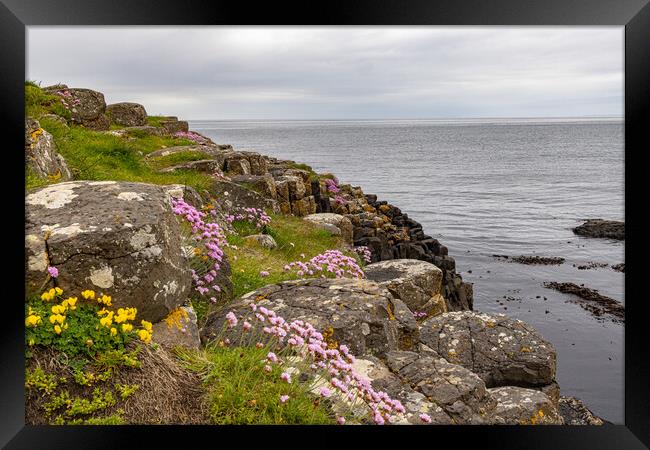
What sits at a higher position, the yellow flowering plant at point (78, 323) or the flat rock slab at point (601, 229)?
the yellow flowering plant at point (78, 323)

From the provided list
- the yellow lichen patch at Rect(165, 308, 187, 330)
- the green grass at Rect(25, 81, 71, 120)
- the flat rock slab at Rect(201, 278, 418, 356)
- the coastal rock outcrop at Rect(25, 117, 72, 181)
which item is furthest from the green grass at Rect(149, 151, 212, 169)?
the yellow lichen patch at Rect(165, 308, 187, 330)

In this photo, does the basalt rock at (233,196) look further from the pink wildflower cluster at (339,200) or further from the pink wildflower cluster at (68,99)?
the pink wildflower cluster at (339,200)

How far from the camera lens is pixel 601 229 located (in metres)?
39.7

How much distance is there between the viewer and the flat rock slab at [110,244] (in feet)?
15.8

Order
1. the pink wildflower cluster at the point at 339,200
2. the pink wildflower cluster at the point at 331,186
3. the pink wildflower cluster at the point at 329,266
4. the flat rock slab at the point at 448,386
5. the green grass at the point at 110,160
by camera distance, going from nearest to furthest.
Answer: the flat rock slab at the point at 448,386 → the pink wildflower cluster at the point at 329,266 → the green grass at the point at 110,160 → the pink wildflower cluster at the point at 339,200 → the pink wildflower cluster at the point at 331,186

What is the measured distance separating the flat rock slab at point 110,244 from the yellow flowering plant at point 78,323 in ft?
0.41

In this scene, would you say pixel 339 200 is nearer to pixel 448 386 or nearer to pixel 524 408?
pixel 524 408

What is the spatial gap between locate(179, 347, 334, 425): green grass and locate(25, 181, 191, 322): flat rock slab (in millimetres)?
780

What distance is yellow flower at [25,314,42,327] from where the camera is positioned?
4.49m

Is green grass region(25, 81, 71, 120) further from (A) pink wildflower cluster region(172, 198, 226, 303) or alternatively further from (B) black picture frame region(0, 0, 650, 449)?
(B) black picture frame region(0, 0, 650, 449)

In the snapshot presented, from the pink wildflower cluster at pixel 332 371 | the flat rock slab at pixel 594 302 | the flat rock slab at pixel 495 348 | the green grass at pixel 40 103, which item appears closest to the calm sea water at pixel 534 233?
the flat rock slab at pixel 594 302

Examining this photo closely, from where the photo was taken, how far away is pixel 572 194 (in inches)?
2363

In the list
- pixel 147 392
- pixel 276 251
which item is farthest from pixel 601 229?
pixel 147 392
